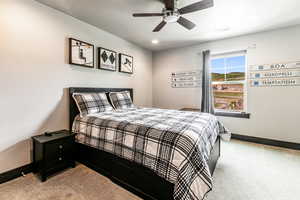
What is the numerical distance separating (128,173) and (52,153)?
1119 mm

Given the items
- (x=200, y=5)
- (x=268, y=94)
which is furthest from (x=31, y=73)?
(x=268, y=94)

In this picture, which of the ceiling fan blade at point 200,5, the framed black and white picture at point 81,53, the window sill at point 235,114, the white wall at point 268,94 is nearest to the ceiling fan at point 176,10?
the ceiling fan blade at point 200,5

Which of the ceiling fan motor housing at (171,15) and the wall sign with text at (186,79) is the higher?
the ceiling fan motor housing at (171,15)

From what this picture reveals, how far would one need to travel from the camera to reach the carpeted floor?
5.30 ft

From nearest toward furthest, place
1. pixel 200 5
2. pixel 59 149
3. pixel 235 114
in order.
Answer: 1. pixel 200 5
2. pixel 59 149
3. pixel 235 114

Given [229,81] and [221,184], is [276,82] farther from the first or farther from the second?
[221,184]

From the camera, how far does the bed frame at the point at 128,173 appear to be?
1438 mm

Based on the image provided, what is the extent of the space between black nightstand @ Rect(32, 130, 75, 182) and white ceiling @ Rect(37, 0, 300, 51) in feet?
6.81

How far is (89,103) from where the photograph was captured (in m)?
2.54

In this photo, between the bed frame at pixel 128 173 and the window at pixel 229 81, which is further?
the window at pixel 229 81

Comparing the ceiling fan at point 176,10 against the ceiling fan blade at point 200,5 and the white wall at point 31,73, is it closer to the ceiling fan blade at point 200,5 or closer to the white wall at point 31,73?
the ceiling fan blade at point 200,5

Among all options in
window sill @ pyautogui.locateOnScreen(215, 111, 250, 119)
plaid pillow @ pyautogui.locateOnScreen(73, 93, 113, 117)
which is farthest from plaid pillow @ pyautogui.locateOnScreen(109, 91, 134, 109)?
window sill @ pyautogui.locateOnScreen(215, 111, 250, 119)

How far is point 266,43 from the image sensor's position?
10.5 ft

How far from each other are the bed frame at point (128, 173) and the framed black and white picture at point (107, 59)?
1.74 m
